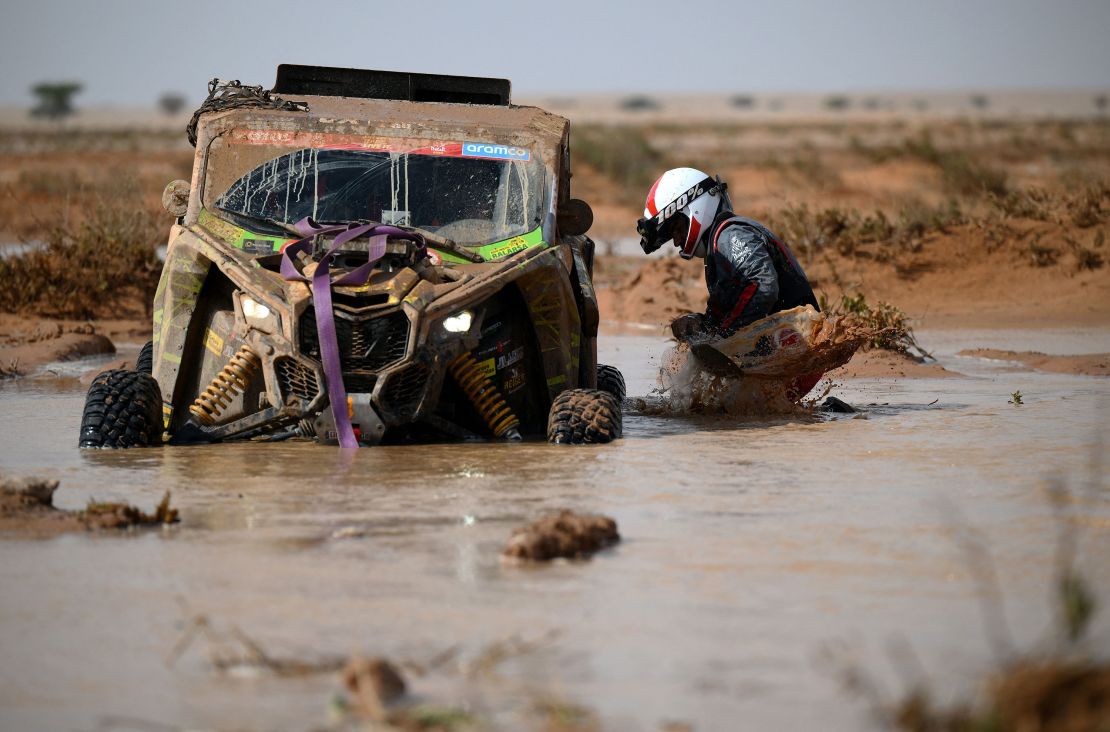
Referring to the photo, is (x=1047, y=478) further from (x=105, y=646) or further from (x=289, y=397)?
(x=105, y=646)

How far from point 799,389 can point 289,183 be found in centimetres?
364

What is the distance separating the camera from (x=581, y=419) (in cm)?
866

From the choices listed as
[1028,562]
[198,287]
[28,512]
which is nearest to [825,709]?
[1028,562]

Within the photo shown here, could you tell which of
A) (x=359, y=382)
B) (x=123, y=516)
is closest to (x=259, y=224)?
(x=359, y=382)

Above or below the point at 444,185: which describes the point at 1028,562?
below

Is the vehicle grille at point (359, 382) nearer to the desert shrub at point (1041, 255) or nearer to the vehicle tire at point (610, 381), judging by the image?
the vehicle tire at point (610, 381)

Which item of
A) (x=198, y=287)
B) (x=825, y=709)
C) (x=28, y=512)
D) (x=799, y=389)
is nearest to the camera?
(x=825, y=709)

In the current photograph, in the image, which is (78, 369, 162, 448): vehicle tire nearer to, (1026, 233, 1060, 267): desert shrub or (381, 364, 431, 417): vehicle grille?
(381, 364, 431, 417): vehicle grille

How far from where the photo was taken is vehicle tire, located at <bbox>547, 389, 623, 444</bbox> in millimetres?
8664

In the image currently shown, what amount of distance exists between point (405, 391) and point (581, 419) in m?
1.07

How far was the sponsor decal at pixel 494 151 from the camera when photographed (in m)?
9.31

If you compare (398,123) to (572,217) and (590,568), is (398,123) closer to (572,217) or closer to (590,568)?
(572,217)

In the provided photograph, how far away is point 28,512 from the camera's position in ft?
21.5

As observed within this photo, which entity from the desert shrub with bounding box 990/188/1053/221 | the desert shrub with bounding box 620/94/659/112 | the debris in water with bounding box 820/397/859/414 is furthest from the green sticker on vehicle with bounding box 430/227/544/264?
the desert shrub with bounding box 620/94/659/112
